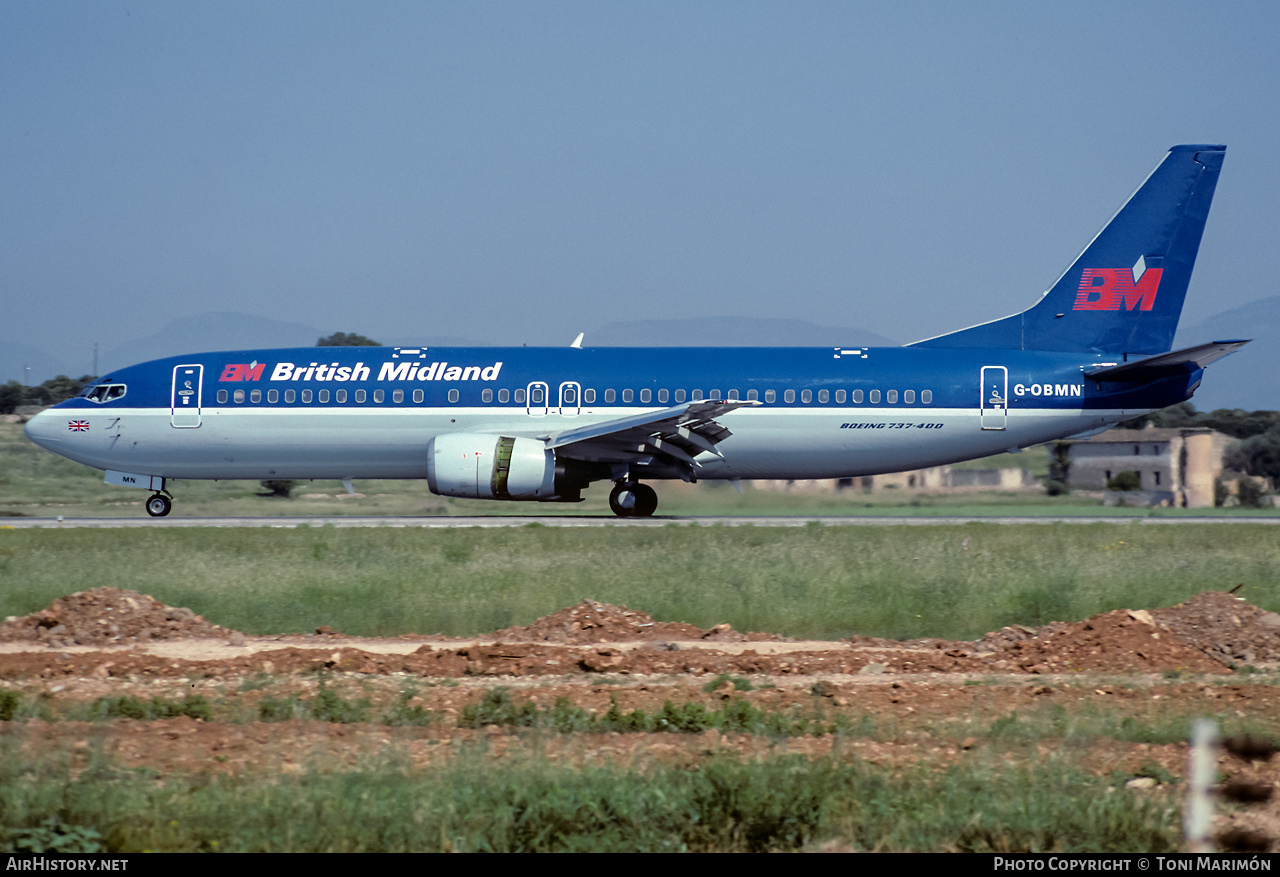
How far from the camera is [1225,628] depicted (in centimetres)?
1402

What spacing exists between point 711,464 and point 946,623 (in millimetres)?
13926

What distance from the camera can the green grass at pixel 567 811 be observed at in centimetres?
662

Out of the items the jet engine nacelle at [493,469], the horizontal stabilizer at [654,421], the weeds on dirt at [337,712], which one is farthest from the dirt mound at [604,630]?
the jet engine nacelle at [493,469]

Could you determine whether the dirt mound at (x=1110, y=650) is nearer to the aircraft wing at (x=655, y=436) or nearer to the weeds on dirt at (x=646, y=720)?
the weeds on dirt at (x=646, y=720)

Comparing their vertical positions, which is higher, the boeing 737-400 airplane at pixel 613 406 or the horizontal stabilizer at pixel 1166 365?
the horizontal stabilizer at pixel 1166 365

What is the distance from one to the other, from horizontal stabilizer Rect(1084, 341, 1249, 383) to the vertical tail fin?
1.33 m

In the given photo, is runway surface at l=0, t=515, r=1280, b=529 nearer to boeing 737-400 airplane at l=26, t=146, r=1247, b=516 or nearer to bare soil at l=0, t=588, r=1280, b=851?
boeing 737-400 airplane at l=26, t=146, r=1247, b=516

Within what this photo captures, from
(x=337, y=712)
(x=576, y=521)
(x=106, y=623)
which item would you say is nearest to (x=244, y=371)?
(x=576, y=521)

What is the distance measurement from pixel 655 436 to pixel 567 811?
21.6m

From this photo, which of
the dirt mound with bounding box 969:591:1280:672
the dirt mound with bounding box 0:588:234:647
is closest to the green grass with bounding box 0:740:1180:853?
the dirt mound with bounding box 969:591:1280:672

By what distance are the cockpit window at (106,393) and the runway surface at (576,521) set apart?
3010 mm

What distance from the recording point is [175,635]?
48.9ft

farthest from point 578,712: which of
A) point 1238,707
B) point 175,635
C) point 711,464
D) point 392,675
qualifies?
point 711,464

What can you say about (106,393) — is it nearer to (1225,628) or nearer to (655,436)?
(655,436)
